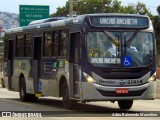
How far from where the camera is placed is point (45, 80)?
1844cm

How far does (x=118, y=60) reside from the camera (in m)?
15.3

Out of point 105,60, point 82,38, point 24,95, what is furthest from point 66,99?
point 24,95

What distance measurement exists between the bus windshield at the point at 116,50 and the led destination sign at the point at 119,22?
258 millimetres

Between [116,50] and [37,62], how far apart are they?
4.90 metres

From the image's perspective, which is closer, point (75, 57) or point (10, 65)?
point (75, 57)

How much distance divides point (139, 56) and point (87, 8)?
60.2 metres

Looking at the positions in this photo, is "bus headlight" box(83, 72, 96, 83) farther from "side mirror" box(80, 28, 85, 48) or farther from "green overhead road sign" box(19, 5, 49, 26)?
"green overhead road sign" box(19, 5, 49, 26)

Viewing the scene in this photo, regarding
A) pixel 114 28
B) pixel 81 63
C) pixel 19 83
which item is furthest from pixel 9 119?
pixel 19 83

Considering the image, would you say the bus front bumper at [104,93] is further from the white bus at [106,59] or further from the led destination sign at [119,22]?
the led destination sign at [119,22]

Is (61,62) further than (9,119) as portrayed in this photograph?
Yes

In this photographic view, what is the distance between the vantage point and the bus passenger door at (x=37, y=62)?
63.2 ft

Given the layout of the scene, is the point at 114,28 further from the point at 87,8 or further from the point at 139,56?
the point at 87,8

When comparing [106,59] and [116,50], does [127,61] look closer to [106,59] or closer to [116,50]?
[116,50]

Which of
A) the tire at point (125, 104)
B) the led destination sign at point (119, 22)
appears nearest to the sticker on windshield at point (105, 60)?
the led destination sign at point (119, 22)
